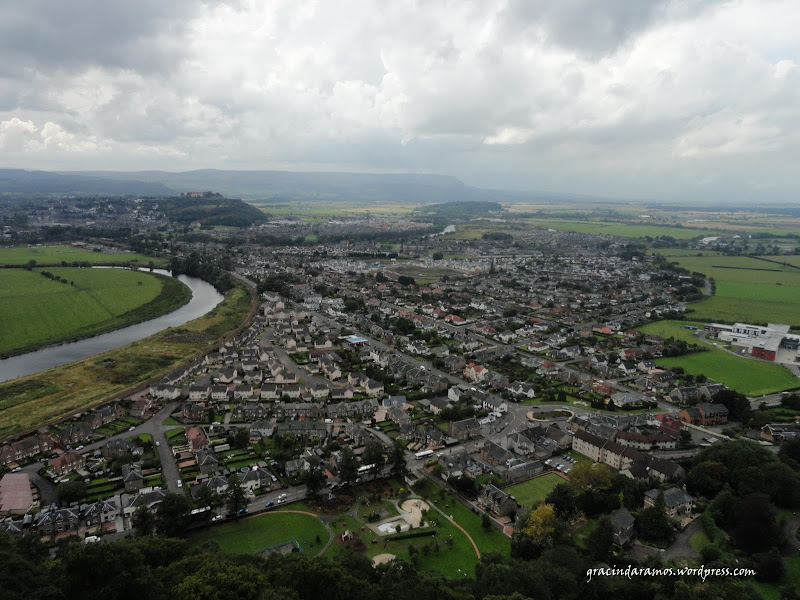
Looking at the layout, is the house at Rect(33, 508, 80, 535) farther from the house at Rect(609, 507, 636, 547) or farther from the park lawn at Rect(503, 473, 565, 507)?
the house at Rect(609, 507, 636, 547)

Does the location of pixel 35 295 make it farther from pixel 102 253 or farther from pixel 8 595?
pixel 8 595

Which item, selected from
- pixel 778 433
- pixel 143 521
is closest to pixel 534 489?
pixel 778 433

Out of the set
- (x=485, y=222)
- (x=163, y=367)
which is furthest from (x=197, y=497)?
(x=485, y=222)

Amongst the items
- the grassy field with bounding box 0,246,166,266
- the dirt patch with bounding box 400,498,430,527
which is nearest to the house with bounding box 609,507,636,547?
the dirt patch with bounding box 400,498,430,527

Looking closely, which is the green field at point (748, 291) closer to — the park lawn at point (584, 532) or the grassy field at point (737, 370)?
the grassy field at point (737, 370)

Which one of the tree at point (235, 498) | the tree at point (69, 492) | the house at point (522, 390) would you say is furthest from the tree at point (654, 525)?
the tree at point (69, 492)

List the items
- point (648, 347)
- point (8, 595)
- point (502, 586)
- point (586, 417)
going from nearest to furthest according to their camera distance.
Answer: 1. point (8, 595)
2. point (502, 586)
3. point (586, 417)
4. point (648, 347)
